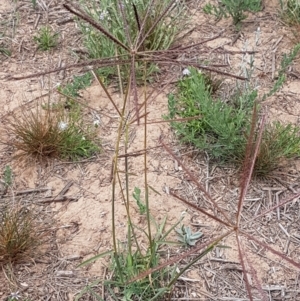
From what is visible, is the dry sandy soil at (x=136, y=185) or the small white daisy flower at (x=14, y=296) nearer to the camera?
the small white daisy flower at (x=14, y=296)

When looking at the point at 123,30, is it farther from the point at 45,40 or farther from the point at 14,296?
the point at 14,296

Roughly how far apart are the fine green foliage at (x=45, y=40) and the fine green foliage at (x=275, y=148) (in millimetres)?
1456

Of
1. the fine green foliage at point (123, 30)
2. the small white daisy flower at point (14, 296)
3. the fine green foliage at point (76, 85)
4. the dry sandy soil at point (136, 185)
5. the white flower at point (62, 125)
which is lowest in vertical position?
the small white daisy flower at point (14, 296)

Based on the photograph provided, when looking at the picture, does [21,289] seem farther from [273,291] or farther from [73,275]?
[273,291]

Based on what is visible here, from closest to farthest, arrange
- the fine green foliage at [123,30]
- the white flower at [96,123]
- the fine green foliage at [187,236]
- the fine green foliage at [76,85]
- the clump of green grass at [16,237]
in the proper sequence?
the clump of green grass at [16,237] < the fine green foliage at [187,236] < the white flower at [96,123] < the fine green foliage at [76,85] < the fine green foliage at [123,30]

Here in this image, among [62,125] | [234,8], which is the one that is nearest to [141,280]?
[62,125]

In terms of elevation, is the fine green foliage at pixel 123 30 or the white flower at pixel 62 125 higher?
the fine green foliage at pixel 123 30

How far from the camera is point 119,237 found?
2486mm

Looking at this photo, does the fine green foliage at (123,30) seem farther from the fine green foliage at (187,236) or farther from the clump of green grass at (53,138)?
the fine green foliage at (187,236)

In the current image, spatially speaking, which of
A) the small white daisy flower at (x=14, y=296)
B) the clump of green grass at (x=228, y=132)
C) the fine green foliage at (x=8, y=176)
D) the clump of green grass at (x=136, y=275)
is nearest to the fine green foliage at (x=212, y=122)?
the clump of green grass at (x=228, y=132)

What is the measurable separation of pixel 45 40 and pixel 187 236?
1.62 m

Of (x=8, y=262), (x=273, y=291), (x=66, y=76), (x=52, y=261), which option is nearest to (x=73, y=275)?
(x=52, y=261)

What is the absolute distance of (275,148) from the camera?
107 inches

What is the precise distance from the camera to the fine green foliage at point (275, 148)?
2674mm
